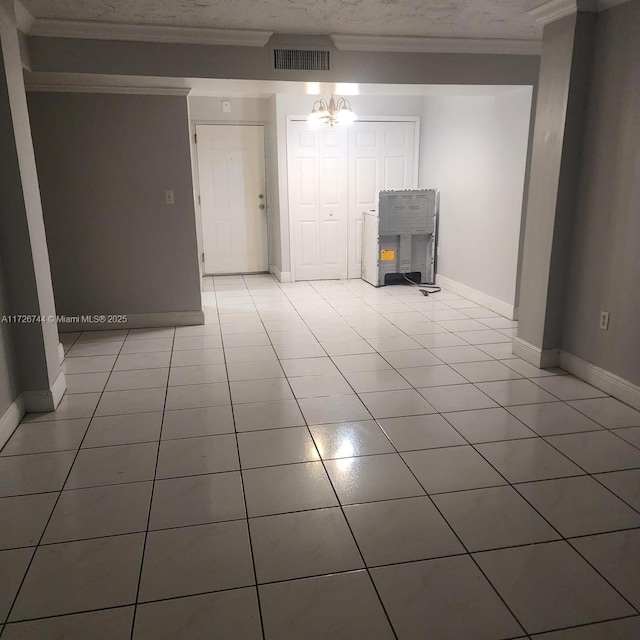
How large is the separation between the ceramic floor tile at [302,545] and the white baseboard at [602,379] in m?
2.00

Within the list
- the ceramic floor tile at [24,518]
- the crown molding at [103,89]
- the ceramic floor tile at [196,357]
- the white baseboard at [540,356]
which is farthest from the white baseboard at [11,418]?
the white baseboard at [540,356]

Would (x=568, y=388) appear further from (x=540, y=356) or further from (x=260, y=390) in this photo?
(x=260, y=390)

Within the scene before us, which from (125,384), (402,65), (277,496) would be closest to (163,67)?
(402,65)

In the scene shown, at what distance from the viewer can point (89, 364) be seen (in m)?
3.96

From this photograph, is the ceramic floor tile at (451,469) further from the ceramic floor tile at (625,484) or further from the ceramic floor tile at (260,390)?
the ceramic floor tile at (260,390)

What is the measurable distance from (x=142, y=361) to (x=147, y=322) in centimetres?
100

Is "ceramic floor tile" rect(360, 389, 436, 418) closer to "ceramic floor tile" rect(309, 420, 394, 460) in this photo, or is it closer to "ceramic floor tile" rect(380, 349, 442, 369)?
"ceramic floor tile" rect(309, 420, 394, 460)

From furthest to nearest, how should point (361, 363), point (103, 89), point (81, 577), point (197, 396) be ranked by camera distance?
1. point (103, 89)
2. point (361, 363)
3. point (197, 396)
4. point (81, 577)

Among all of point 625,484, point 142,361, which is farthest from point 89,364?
point 625,484

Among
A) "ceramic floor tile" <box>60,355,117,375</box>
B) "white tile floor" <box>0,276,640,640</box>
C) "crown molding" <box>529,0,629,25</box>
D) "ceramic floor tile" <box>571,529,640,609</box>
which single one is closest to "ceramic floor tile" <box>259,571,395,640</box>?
"white tile floor" <box>0,276,640,640</box>

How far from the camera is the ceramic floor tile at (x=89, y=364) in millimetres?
3830

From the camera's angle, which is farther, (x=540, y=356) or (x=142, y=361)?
(x=142, y=361)

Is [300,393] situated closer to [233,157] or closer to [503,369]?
[503,369]

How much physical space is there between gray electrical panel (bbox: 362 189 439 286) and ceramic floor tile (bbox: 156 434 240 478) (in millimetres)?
4123
